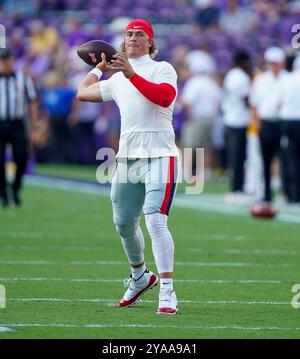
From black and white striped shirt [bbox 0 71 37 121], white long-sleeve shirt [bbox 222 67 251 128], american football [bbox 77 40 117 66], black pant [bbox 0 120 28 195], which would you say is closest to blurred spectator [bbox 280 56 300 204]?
white long-sleeve shirt [bbox 222 67 251 128]

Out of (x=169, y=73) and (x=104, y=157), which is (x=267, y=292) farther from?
(x=104, y=157)

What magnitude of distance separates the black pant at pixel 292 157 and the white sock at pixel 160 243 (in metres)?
8.16

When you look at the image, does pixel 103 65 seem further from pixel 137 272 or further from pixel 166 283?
pixel 166 283

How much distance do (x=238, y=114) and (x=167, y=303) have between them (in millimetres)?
9203

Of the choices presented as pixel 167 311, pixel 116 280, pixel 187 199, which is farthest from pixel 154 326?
pixel 187 199

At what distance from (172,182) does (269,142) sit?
7894mm

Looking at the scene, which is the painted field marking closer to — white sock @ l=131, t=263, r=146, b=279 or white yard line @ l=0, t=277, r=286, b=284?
white sock @ l=131, t=263, r=146, b=279

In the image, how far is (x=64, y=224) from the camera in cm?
1319

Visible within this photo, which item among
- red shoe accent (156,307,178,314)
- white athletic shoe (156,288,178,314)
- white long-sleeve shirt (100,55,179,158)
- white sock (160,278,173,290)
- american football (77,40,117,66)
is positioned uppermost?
american football (77,40,117,66)

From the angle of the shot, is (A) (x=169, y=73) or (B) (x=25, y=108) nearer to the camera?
(A) (x=169, y=73)

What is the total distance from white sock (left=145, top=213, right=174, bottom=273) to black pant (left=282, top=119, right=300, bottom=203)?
8157 millimetres

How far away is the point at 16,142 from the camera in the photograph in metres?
14.9

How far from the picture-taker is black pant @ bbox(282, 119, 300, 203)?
15.5 m
